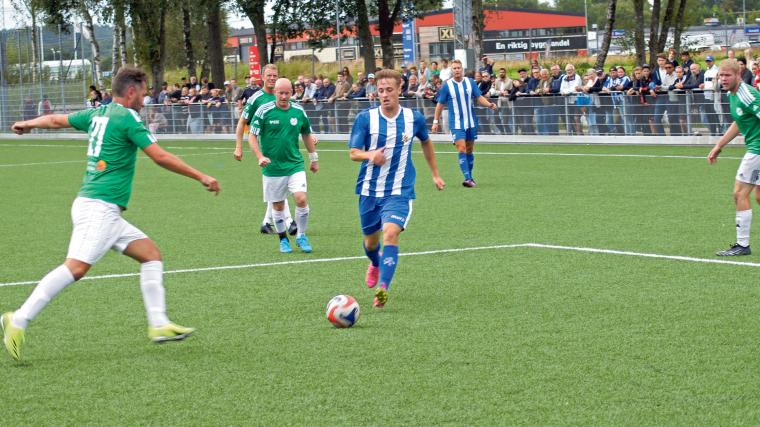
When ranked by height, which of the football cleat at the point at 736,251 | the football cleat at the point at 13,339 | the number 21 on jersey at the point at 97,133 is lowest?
the football cleat at the point at 736,251

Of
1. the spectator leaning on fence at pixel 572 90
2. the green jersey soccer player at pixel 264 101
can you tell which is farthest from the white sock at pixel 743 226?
the spectator leaning on fence at pixel 572 90

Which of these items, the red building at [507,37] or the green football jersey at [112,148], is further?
the red building at [507,37]

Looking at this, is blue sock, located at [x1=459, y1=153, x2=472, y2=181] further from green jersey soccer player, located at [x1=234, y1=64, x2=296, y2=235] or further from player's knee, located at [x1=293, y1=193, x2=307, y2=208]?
player's knee, located at [x1=293, y1=193, x2=307, y2=208]

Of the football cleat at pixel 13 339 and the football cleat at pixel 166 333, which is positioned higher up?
the football cleat at pixel 13 339

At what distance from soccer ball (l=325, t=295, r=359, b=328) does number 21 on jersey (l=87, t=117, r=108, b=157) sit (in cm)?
190

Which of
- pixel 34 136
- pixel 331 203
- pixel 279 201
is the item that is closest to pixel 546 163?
pixel 331 203

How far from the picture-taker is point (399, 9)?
147ft

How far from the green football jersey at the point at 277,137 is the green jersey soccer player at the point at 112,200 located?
4.85 meters

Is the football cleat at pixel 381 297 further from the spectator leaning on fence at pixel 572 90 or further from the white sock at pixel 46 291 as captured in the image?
the spectator leaning on fence at pixel 572 90

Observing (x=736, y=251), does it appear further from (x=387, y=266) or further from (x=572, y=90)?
(x=572, y=90)

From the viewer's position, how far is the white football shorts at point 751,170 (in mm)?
10805

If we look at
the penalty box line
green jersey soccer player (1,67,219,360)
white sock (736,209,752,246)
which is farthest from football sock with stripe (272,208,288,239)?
green jersey soccer player (1,67,219,360)

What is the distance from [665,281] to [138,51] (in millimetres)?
45063

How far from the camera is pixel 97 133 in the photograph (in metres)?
7.24
